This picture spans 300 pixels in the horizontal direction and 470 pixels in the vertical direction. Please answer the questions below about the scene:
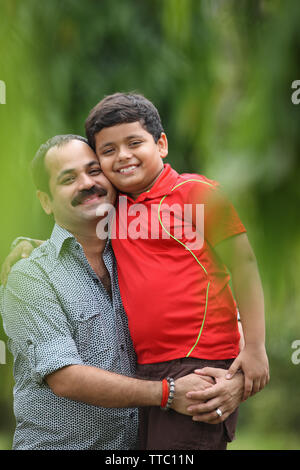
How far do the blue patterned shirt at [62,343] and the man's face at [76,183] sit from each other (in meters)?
0.07

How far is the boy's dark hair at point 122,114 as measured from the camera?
→ 1567 mm

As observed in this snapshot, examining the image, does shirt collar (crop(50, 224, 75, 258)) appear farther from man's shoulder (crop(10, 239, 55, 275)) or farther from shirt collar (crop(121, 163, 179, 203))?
shirt collar (crop(121, 163, 179, 203))

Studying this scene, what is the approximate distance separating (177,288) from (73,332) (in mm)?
277

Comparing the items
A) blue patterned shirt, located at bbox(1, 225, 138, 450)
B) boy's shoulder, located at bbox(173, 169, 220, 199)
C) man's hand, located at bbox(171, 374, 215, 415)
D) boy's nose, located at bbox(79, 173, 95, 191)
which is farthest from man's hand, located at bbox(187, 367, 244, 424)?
boy's nose, located at bbox(79, 173, 95, 191)

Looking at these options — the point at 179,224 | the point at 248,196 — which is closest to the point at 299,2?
the point at 248,196

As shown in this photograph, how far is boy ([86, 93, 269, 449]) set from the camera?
1.46 metres

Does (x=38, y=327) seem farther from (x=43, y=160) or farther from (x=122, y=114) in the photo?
(x=122, y=114)

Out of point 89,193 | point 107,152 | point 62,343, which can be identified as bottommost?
point 62,343

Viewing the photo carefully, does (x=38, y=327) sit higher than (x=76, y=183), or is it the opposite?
(x=76, y=183)

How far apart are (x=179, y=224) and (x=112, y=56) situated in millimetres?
2002

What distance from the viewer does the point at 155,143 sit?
1.63 metres

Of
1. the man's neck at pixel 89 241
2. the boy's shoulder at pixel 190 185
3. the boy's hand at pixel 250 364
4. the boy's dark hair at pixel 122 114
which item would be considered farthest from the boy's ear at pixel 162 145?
the boy's hand at pixel 250 364

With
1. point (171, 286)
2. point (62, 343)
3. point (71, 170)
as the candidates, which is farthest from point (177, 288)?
point (71, 170)

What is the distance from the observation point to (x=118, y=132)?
1.56m
